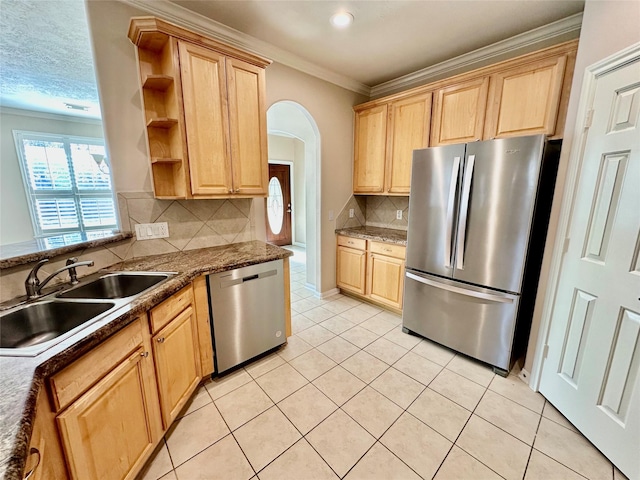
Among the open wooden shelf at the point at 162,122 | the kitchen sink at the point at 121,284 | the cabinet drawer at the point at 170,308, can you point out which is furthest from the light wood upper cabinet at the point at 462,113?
the kitchen sink at the point at 121,284

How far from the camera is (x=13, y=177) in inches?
166

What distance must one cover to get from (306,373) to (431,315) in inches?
48.6

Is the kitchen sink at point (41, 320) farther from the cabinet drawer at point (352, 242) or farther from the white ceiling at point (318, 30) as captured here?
the cabinet drawer at point (352, 242)

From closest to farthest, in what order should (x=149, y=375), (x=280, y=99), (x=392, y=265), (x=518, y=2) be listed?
(x=149, y=375), (x=518, y=2), (x=280, y=99), (x=392, y=265)

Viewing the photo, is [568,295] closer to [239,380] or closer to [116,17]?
[239,380]

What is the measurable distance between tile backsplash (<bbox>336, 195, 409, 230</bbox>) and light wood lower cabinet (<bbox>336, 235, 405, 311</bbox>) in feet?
1.11

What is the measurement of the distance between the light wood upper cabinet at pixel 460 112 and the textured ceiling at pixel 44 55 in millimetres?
3037

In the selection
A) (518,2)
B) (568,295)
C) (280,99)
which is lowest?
(568,295)

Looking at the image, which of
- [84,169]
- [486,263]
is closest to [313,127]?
[486,263]

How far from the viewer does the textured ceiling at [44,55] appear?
1.97 m

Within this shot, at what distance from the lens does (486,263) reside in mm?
2000

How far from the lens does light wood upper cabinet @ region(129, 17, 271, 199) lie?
1.74 meters

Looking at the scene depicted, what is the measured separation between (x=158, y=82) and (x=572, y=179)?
9.06 ft

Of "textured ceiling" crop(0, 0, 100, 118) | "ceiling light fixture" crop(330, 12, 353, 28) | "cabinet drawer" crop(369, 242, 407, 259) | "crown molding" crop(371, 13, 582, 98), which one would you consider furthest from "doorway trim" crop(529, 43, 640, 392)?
"textured ceiling" crop(0, 0, 100, 118)
